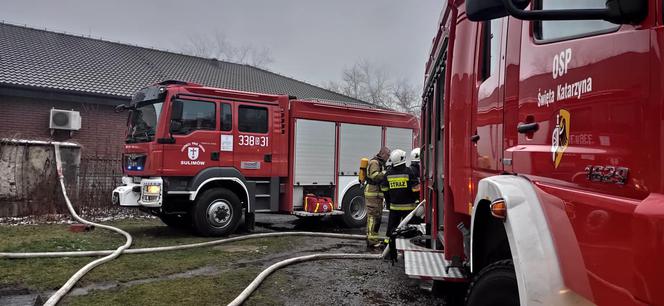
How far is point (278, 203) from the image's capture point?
10.3 metres

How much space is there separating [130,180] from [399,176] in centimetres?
509

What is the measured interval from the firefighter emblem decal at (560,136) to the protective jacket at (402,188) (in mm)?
5219

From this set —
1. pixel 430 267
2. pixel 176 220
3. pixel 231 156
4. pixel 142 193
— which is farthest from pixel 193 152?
pixel 430 267

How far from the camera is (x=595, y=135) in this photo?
1647 millimetres

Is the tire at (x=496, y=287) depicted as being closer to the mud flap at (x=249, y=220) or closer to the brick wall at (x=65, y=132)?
the mud flap at (x=249, y=220)

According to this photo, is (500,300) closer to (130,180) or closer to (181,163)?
(181,163)

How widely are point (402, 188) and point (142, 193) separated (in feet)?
14.7

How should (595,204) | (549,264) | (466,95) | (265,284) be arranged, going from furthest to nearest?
1. (265,284)
2. (466,95)
3. (549,264)
4. (595,204)

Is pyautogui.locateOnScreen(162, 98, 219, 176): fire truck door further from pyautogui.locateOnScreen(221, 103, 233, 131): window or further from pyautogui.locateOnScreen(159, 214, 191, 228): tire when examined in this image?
pyautogui.locateOnScreen(159, 214, 191, 228): tire

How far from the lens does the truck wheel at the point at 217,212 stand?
29.3ft

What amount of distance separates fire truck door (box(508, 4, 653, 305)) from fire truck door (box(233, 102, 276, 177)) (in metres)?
7.86

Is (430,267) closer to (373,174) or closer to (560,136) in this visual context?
(560,136)

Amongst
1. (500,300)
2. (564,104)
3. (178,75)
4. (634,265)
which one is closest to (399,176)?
(500,300)

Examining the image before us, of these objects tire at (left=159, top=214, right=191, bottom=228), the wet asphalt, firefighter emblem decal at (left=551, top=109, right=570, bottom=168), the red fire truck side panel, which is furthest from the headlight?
firefighter emblem decal at (left=551, top=109, right=570, bottom=168)
